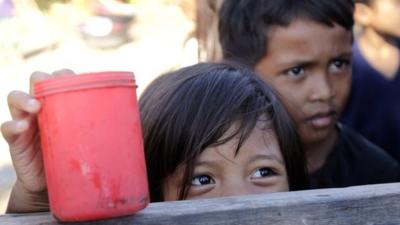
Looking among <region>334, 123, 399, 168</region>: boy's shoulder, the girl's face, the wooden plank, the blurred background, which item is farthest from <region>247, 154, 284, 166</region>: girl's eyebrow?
the blurred background

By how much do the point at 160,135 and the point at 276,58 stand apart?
0.84 metres

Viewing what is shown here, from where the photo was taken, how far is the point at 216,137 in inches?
58.2

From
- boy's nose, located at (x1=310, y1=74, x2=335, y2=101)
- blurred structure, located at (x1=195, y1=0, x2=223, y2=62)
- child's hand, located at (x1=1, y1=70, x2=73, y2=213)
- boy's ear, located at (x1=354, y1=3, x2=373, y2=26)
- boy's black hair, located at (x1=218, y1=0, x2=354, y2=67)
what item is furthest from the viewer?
blurred structure, located at (x1=195, y1=0, x2=223, y2=62)

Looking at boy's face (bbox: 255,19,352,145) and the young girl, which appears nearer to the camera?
the young girl

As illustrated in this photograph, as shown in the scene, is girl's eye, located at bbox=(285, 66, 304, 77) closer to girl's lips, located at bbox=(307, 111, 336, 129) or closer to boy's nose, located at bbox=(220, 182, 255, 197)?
girl's lips, located at bbox=(307, 111, 336, 129)

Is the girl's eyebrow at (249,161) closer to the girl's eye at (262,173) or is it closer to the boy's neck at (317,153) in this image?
the girl's eye at (262,173)

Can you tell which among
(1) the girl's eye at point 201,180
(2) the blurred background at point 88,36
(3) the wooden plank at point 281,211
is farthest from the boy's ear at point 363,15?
(2) the blurred background at point 88,36

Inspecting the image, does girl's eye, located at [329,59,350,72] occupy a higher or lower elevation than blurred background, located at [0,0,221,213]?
lower

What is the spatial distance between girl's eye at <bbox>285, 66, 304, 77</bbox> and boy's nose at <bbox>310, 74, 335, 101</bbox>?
50 mm

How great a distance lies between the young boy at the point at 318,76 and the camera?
2.21 m

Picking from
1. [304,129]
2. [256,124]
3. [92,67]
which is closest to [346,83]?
[304,129]

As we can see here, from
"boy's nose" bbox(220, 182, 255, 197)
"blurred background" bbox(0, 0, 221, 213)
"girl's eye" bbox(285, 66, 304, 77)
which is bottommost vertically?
"boy's nose" bbox(220, 182, 255, 197)

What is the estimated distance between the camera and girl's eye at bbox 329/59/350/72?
2.27 meters

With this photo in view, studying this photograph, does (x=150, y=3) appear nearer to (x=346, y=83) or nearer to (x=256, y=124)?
(x=346, y=83)
